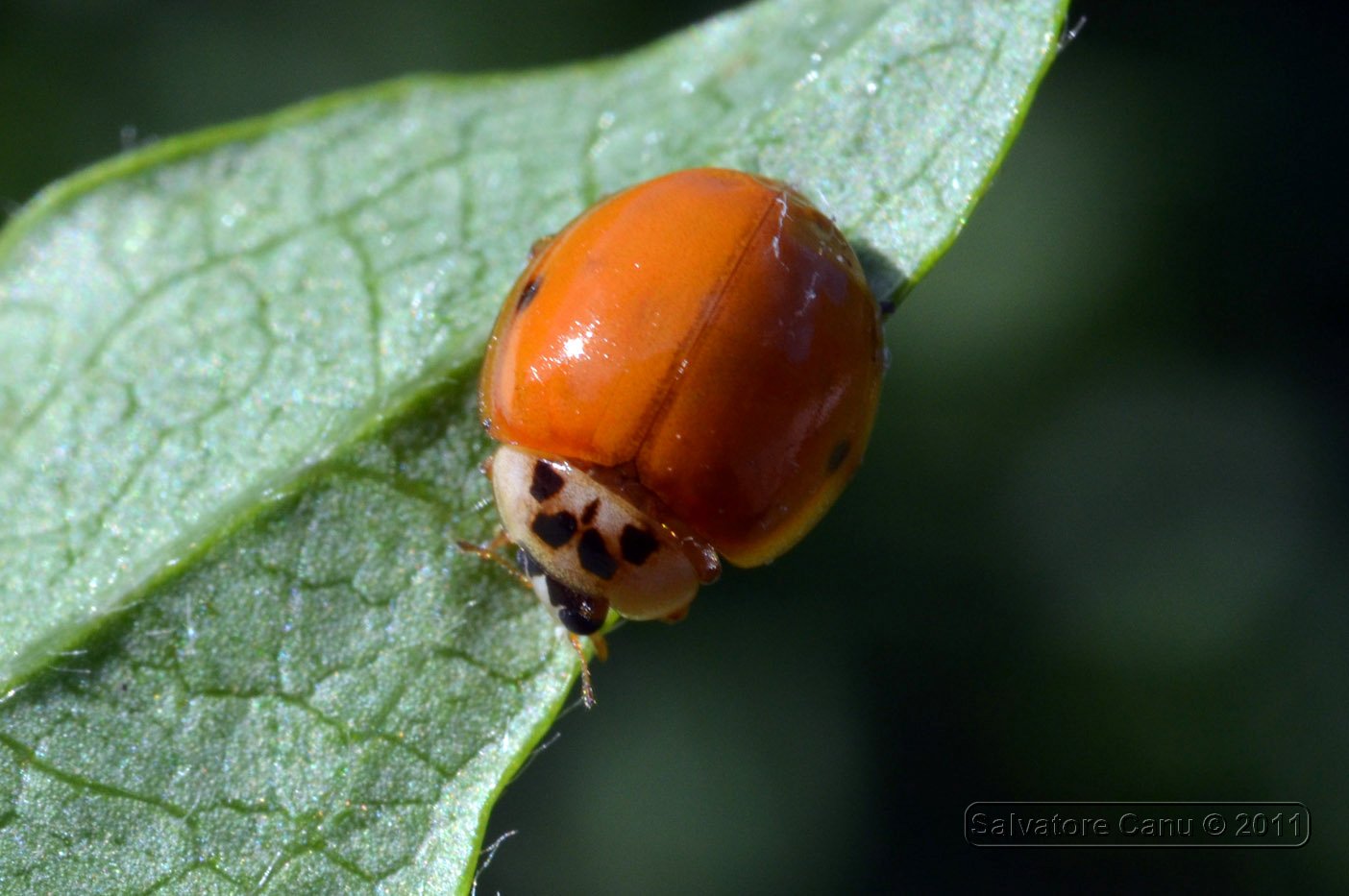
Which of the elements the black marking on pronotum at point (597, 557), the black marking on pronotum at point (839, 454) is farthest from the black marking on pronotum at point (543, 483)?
the black marking on pronotum at point (839, 454)

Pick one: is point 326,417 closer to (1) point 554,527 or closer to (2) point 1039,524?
(1) point 554,527

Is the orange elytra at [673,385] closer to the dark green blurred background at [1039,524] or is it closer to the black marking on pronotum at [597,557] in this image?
the black marking on pronotum at [597,557]

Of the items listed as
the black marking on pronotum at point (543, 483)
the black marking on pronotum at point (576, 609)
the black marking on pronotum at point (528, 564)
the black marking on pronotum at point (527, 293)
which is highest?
the black marking on pronotum at point (527, 293)

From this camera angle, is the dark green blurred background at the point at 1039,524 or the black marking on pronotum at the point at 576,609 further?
the dark green blurred background at the point at 1039,524

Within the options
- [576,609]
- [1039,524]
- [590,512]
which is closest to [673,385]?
[590,512]

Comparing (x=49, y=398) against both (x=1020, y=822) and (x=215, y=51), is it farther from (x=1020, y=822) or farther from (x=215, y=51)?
(x=1020, y=822)

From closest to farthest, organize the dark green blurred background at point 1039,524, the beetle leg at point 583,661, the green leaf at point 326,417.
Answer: the green leaf at point 326,417, the beetle leg at point 583,661, the dark green blurred background at point 1039,524
